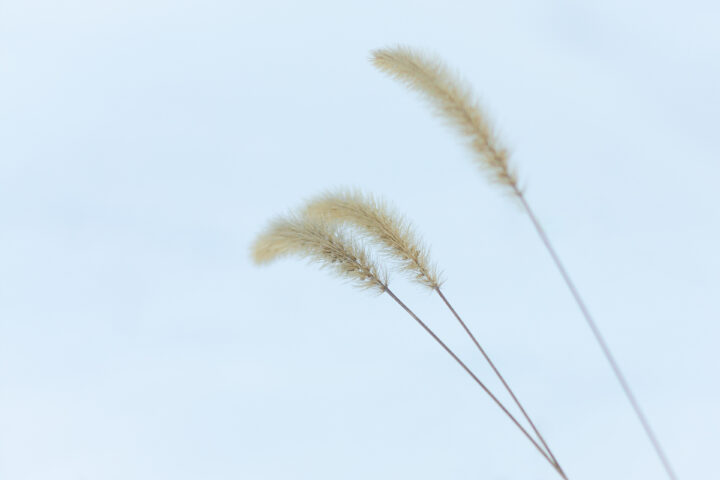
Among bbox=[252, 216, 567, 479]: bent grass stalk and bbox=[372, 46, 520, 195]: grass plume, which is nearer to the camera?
bbox=[372, 46, 520, 195]: grass plume

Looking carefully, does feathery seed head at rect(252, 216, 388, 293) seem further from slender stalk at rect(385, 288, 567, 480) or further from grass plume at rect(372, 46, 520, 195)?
grass plume at rect(372, 46, 520, 195)

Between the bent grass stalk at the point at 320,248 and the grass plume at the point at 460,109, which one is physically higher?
the grass plume at the point at 460,109

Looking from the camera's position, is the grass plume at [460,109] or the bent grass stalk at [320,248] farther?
the bent grass stalk at [320,248]

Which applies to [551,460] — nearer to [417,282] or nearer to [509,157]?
[417,282]

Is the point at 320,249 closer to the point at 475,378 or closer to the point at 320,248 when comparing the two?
the point at 320,248

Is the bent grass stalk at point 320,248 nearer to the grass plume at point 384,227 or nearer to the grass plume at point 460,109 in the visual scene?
the grass plume at point 384,227

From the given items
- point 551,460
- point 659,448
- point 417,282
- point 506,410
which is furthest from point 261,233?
point 659,448
